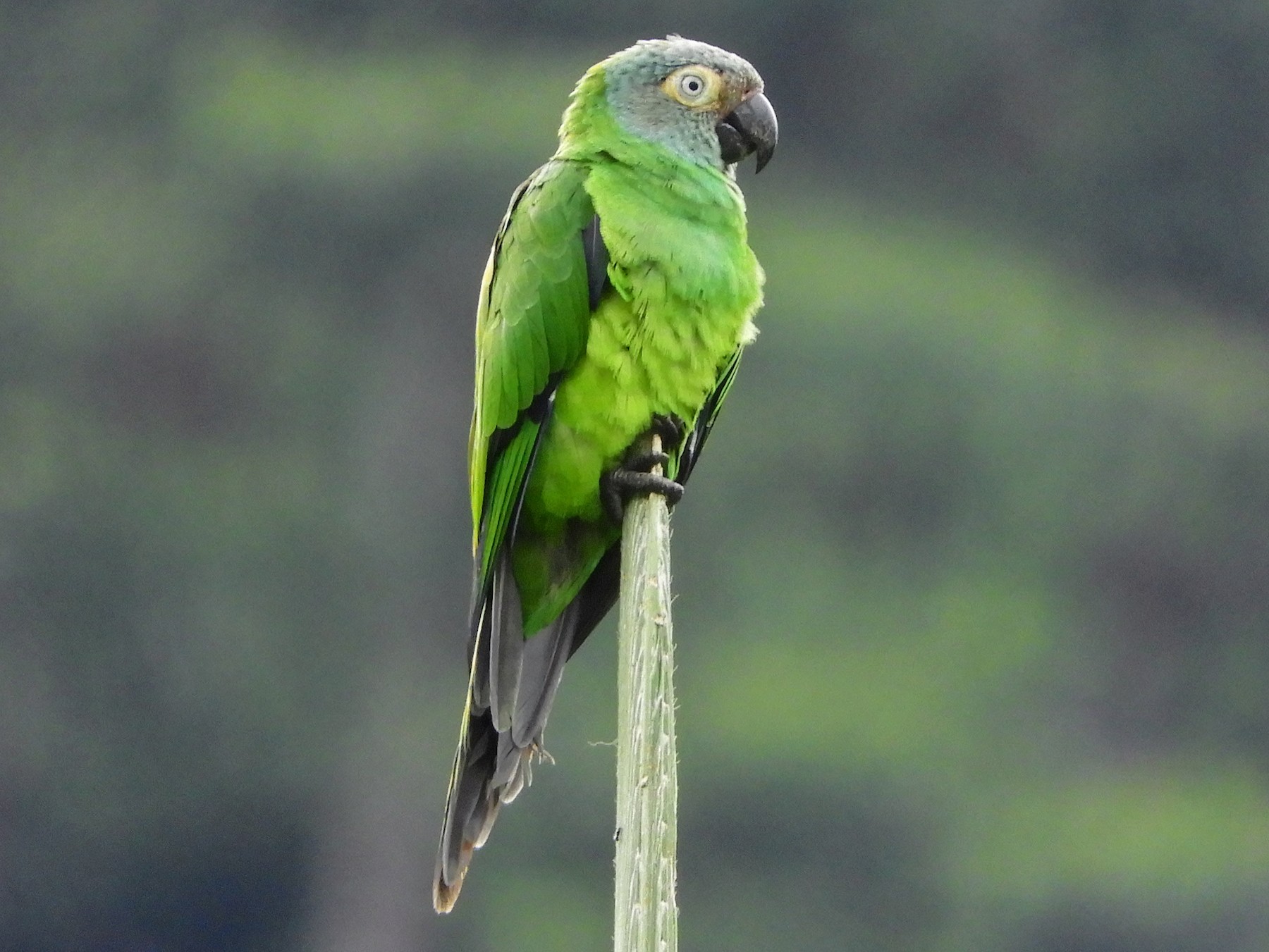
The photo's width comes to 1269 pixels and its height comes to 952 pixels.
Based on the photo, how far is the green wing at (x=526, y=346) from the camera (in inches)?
116

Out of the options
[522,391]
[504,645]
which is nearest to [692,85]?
[522,391]

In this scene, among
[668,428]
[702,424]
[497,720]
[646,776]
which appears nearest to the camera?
[646,776]

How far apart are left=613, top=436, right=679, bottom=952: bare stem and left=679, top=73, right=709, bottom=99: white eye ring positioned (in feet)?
4.71

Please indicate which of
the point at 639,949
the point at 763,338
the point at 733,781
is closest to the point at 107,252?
the point at 763,338

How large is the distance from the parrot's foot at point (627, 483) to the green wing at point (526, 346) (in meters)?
0.13

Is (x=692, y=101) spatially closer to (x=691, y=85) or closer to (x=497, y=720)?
(x=691, y=85)

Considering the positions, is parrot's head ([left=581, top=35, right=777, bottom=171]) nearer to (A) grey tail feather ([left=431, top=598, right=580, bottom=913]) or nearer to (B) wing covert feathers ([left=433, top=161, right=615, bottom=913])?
(B) wing covert feathers ([left=433, top=161, right=615, bottom=913])

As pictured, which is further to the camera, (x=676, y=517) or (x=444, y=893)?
(x=676, y=517)

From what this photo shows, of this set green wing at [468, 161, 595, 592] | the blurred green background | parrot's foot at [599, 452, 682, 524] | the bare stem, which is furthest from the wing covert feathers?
the blurred green background

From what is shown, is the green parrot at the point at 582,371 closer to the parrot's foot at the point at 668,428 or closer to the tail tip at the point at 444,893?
the parrot's foot at the point at 668,428

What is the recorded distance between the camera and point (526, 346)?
2.97 m

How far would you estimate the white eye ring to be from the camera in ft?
10.9

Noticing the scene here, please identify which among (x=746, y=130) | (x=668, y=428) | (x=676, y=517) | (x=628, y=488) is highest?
(x=676, y=517)

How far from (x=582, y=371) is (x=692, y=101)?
644mm
